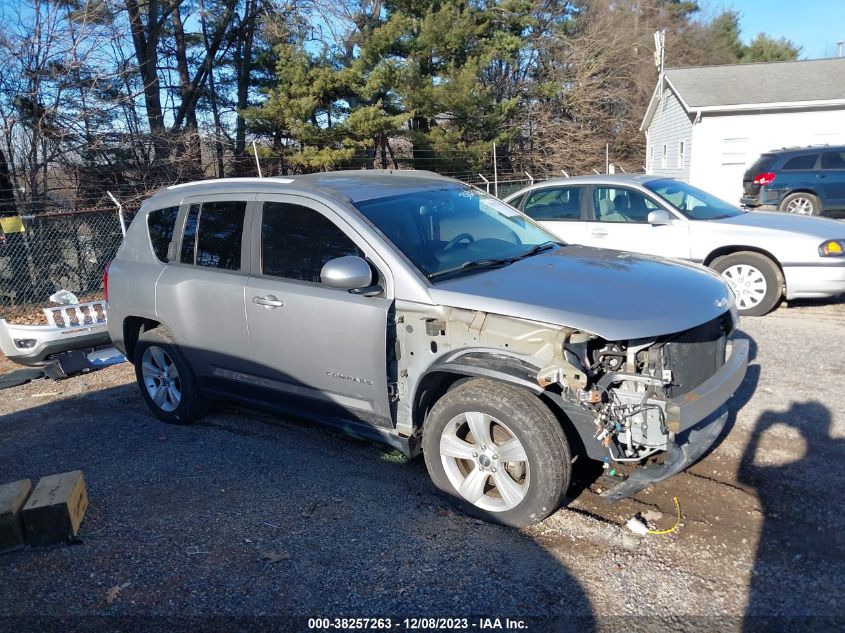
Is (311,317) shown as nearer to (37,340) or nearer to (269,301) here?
(269,301)

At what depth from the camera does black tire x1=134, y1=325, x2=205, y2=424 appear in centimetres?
526

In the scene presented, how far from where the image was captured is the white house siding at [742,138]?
20.9 meters

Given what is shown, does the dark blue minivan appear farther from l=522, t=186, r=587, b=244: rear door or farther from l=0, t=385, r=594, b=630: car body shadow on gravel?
l=0, t=385, r=594, b=630: car body shadow on gravel

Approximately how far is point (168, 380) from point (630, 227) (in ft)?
18.1

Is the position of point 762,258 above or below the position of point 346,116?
below

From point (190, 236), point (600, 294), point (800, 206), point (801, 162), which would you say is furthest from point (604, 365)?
point (801, 162)

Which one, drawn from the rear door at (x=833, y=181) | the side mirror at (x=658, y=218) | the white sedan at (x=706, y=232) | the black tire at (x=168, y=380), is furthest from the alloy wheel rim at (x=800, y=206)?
the black tire at (x=168, y=380)

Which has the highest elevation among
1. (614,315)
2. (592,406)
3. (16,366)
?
(614,315)

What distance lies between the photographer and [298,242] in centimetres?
445

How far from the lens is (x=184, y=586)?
10.7 feet

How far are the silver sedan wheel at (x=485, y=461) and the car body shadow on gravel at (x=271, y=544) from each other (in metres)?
0.17

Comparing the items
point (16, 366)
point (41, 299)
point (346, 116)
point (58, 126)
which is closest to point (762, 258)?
point (16, 366)

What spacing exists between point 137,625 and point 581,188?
7017 mm

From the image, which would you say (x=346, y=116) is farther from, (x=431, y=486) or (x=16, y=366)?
(x=431, y=486)
